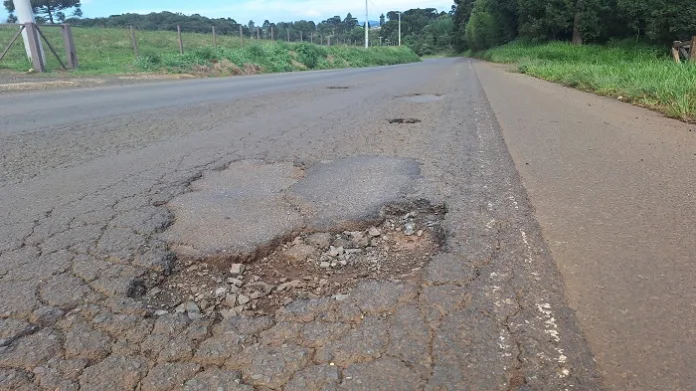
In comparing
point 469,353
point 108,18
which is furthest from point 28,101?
point 108,18

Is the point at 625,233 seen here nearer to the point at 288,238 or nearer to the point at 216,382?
the point at 288,238

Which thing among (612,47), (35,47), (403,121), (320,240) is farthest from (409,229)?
(612,47)

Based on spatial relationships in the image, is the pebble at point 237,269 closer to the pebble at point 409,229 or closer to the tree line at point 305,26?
the pebble at point 409,229

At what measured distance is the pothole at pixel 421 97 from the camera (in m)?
8.74

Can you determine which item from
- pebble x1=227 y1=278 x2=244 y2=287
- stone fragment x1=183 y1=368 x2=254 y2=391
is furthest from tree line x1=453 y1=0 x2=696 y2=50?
stone fragment x1=183 y1=368 x2=254 y2=391

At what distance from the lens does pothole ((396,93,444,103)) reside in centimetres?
874

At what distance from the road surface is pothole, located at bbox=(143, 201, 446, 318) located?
0.01m

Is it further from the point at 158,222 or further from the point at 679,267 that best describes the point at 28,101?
the point at 679,267

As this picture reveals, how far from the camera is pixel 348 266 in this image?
2203mm

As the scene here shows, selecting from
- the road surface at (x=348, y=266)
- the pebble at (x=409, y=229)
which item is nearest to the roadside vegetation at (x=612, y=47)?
the road surface at (x=348, y=266)

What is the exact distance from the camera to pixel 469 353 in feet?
5.10

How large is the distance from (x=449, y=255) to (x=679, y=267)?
1.03 m

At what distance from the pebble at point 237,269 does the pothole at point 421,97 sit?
273 inches

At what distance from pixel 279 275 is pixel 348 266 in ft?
1.05
